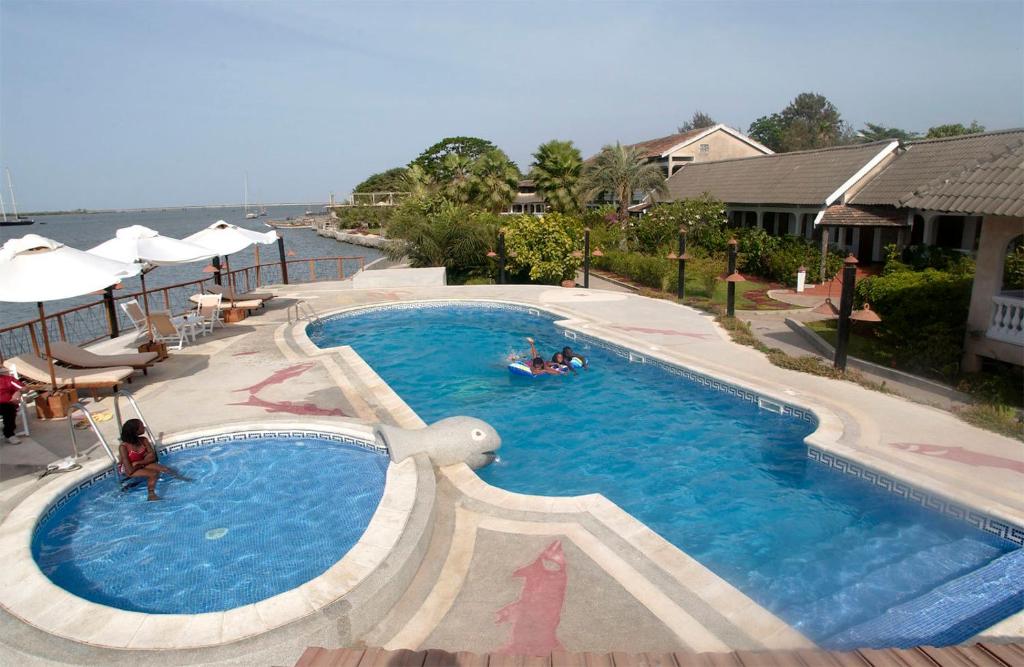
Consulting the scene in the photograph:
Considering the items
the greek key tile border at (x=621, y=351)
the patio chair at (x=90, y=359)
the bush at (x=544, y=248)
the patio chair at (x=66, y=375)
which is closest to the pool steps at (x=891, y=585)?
the greek key tile border at (x=621, y=351)

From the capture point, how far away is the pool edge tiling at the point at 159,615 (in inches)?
175

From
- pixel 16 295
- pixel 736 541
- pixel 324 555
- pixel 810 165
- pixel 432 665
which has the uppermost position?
pixel 810 165

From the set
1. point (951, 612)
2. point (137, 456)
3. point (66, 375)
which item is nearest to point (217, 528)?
point (137, 456)

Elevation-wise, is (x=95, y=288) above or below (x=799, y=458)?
above

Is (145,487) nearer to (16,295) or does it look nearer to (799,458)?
(16,295)

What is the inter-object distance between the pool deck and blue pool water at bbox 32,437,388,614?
29.0 inches

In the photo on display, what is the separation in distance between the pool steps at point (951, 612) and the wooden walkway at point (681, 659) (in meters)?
1.55

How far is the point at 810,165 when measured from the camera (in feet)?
89.0

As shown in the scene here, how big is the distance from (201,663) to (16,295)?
Answer: 6.37 meters

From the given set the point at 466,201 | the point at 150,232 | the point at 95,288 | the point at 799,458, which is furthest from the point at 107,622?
the point at 466,201

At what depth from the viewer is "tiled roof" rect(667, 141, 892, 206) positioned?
81.3ft

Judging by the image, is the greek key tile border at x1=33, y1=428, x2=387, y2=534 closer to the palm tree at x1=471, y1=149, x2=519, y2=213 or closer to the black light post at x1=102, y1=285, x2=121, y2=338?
the black light post at x1=102, y1=285, x2=121, y2=338

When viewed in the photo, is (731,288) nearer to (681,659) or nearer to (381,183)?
(681,659)

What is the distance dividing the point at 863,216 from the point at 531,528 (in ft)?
72.5
